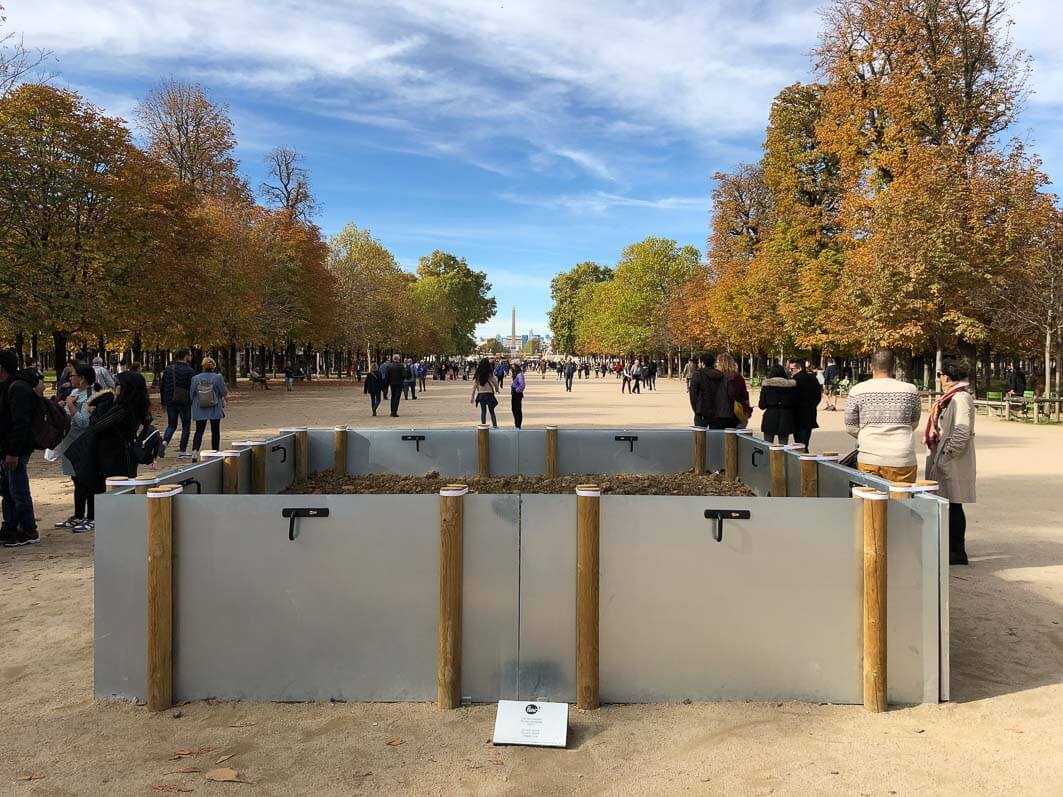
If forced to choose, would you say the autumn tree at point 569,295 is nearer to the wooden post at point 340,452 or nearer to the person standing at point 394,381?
the person standing at point 394,381

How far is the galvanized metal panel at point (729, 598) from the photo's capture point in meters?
4.27

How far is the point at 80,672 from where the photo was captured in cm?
483

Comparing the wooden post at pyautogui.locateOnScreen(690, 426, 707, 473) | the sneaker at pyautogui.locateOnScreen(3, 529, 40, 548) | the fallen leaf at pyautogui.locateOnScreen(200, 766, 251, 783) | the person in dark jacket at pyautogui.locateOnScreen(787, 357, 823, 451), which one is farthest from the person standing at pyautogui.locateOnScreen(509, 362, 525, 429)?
the fallen leaf at pyautogui.locateOnScreen(200, 766, 251, 783)

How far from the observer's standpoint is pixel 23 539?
8039mm

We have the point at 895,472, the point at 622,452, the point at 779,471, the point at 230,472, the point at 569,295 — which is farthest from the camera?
the point at 569,295

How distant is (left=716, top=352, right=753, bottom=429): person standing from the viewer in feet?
38.1

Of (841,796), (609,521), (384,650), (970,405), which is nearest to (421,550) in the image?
(384,650)

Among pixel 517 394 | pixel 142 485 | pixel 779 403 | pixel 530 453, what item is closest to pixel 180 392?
pixel 517 394

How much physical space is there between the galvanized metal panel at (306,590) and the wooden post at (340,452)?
4.52 m

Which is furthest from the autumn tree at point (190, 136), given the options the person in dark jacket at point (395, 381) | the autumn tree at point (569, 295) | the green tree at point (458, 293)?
the autumn tree at point (569, 295)

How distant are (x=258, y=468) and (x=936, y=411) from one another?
5832mm

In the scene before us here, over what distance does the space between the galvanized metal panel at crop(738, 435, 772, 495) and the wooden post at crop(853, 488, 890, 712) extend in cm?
307

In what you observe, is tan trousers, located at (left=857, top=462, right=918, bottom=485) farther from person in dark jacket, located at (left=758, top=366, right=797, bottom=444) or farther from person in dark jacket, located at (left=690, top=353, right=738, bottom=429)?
person in dark jacket, located at (left=758, top=366, right=797, bottom=444)

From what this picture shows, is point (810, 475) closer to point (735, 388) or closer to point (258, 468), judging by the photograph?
point (258, 468)
